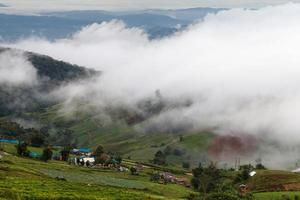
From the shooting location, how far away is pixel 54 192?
269ft

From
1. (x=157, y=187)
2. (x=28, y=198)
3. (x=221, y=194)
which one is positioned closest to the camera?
(x=28, y=198)

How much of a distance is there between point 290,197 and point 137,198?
91518 millimetres

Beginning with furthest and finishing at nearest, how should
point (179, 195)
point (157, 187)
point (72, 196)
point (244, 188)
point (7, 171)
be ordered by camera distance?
point (244, 188) → point (157, 187) → point (179, 195) → point (7, 171) → point (72, 196)

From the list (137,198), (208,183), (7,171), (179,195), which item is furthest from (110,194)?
(208,183)

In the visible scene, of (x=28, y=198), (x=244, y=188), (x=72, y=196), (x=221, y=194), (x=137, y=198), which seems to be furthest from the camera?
(x=244, y=188)

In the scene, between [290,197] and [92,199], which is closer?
[92,199]

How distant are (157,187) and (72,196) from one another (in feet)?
336

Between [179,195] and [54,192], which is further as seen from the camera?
[179,195]

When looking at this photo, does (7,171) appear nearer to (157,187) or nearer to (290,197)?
(157,187)

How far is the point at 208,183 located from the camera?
198000mm

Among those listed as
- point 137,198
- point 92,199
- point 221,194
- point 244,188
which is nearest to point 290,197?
point 244,188

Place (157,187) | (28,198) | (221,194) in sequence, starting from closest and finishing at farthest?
(28,198) → (221,194) → (157,187)

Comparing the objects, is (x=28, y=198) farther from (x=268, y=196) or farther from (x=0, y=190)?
(x=268, y=196)

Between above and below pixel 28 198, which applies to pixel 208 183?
above
